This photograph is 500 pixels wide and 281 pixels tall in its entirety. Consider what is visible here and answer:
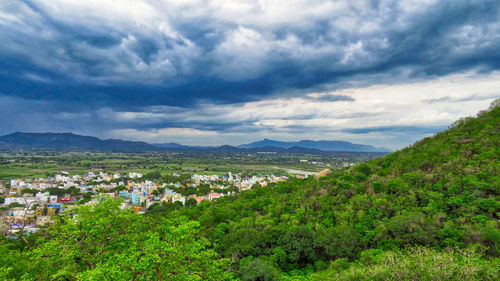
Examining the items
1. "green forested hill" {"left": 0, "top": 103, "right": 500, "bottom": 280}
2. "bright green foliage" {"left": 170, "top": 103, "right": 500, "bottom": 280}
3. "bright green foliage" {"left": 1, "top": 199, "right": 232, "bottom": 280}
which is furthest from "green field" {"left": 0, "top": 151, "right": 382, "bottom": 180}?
"bright green foliage" {"left": 1, "top": 199, "right": 232, "bottom": 280}

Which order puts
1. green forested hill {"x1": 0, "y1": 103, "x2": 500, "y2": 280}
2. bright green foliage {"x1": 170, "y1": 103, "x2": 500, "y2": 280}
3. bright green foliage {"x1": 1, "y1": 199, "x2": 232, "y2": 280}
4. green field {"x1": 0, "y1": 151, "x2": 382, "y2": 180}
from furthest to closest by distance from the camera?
green field {"x1": 0, "y1": 151, "x2": 382, "y2": 180}, bright green foliage {"x1": 170, "y1": 103, "x2": 500, "y2": 280}, green forested hill {"x1": 0, "y1": 103, "x2": 500, "y2": 280}, bright green foliage {"x1": 1, "y1": 199, "x2": 232, "y2": 280}

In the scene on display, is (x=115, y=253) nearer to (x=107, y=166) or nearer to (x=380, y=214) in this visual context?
Result: (x=380, y=214)

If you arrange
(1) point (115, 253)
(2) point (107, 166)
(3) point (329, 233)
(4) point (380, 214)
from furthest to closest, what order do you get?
(2) point (107, 166)
(4) point (380, 214)
(3) point (329, 233)
(1) point (115, 253)

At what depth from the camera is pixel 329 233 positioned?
19.4m

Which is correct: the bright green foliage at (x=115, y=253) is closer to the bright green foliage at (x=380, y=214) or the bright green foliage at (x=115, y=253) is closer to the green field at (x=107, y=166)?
the bright green foliage at (x=380, y=214)

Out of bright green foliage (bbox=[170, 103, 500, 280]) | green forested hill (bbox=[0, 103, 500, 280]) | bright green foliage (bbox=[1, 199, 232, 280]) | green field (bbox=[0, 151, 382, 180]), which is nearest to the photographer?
bright green foliage (bbox=[1, 199, 232, 280])

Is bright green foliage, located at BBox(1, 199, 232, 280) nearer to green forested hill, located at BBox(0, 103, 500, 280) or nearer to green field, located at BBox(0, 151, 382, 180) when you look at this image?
green forested hill, located at BBox(0, 103, 500, 280)

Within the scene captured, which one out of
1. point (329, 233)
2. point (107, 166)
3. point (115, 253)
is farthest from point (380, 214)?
point (107, 166)

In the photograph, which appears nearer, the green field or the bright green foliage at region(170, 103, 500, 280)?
the bright green foliage at region(170, 103, 500, 280)

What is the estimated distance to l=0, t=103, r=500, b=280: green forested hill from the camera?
10.1 metres

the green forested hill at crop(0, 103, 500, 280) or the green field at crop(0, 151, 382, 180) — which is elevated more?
the green forested hill at crop(0, 103, 500, 280)

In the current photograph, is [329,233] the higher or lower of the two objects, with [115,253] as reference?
lower

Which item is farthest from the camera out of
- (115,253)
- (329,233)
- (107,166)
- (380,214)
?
(107,166)

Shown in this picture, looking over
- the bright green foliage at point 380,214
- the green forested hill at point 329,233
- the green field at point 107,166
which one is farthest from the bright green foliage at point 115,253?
the green field at point 107,166
